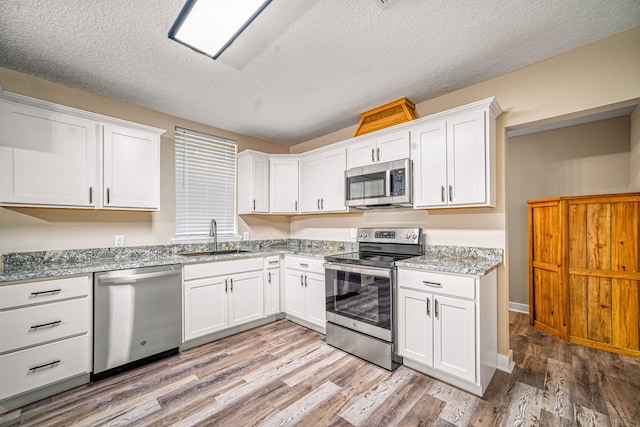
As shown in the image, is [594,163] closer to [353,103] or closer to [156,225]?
[353,103]

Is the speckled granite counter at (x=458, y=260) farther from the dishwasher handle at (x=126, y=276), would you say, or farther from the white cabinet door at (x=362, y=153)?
the dishwasher handle at (x=126, y=276)

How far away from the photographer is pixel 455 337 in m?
2.19

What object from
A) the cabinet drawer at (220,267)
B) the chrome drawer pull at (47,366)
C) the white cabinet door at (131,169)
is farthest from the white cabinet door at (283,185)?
the chrome drawer pull at (47,366)

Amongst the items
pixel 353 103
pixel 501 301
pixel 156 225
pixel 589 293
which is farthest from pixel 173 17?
pixel 589 293

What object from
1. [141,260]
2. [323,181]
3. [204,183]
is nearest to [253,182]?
[204,183]

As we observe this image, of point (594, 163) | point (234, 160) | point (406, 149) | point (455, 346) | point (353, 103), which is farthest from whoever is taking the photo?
point (234, 160)

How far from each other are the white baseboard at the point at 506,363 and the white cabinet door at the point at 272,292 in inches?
98.1

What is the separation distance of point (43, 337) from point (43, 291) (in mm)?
349

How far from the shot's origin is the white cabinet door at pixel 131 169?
2637mm

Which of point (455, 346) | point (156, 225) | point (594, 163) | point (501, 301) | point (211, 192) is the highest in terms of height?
point (594, 163)

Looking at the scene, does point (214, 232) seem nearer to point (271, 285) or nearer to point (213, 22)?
point (271, 285)

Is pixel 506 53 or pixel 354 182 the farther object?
pixel 354 182

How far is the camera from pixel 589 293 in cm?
303

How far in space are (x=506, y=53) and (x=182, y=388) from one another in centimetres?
380
